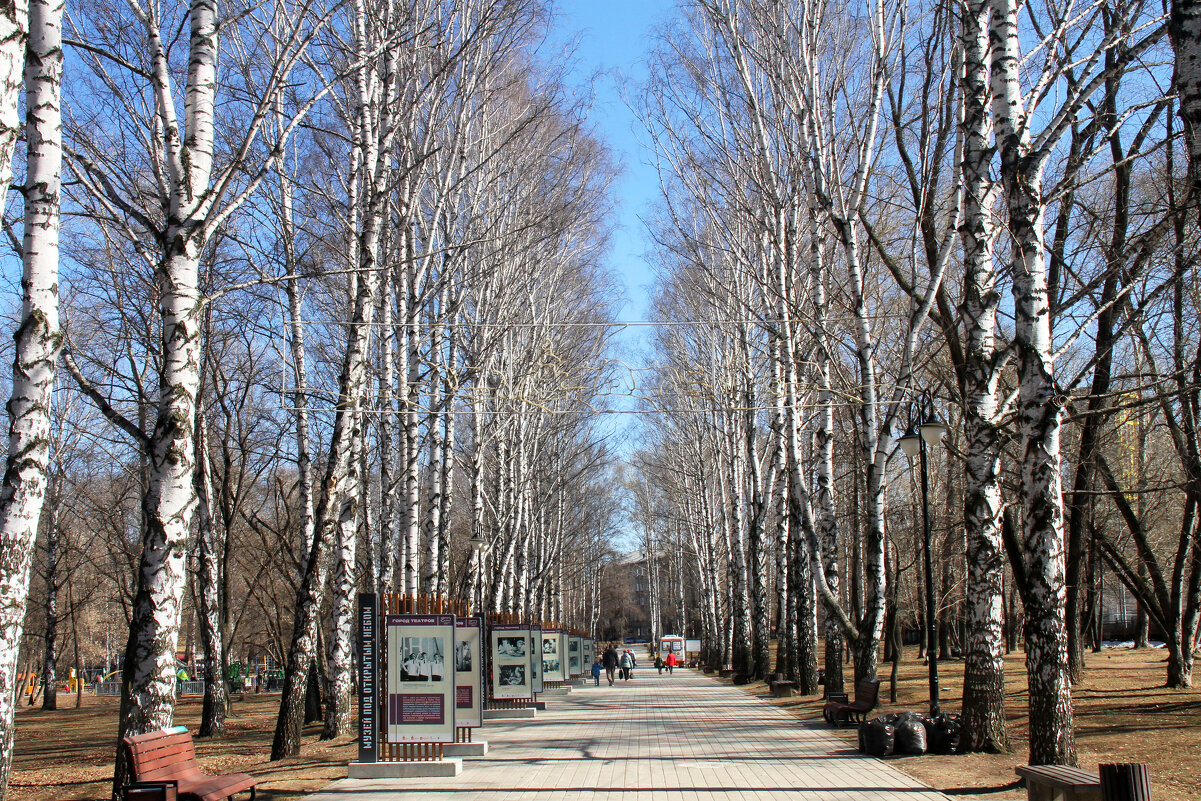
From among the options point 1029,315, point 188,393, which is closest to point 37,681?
point 188,393

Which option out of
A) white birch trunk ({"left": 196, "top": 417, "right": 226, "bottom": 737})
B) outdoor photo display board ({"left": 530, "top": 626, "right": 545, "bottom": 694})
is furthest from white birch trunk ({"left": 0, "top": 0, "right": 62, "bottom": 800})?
outdoor photo display board ({"left": 530, "top": 626, "right": 545, "bottom": 694})

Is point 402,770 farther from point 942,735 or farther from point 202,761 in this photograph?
point 942,735

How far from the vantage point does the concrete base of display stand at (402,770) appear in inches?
448

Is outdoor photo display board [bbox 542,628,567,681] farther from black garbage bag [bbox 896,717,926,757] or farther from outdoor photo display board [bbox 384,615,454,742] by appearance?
black garbage bag [bbox 896,717,926,757]

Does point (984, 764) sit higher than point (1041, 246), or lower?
lower

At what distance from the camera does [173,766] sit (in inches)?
308

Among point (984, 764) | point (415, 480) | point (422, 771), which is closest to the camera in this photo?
point (984, 764)

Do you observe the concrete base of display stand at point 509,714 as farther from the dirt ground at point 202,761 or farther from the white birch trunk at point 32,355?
the white birch trunk at point 32,355

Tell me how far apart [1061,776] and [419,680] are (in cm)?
735

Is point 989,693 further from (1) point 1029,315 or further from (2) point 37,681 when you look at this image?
(2) point 37,681

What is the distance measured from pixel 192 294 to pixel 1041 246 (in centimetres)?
805

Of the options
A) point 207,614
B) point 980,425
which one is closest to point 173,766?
point 980,425

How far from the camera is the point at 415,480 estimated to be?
17578 mm

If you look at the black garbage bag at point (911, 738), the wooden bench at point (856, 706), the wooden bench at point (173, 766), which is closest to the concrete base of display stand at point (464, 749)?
the wooden bench at point (173, 766)
